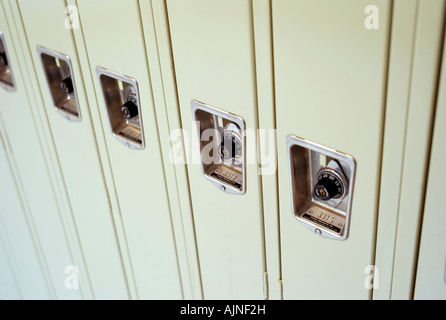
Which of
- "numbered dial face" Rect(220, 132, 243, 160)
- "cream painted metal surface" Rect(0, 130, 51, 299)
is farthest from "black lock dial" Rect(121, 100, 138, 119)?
"cream painted metal surface" Rect(0, 130, 51, 299)

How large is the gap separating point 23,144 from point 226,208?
123 cm

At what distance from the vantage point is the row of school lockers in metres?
1.37

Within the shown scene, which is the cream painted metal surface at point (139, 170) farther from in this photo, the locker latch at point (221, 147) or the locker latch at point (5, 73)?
the locker latch at point (5, 73)

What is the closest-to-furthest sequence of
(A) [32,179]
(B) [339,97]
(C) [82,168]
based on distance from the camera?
(B) [339,97]
(C) [82,168]
(A) [32,179]

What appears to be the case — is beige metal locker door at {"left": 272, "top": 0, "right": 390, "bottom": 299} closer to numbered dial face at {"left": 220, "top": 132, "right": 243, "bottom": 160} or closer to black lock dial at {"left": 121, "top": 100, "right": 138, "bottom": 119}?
numbered dial face at {"left": 220, "top": 132, "right": 243, "bottom": 160}

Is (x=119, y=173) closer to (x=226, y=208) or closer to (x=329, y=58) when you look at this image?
(x=226, y=208)

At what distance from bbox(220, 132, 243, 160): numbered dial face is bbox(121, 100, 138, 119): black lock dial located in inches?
16.2

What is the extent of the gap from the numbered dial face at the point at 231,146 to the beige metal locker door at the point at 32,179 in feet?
3.54

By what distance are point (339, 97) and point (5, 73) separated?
5.74 feet

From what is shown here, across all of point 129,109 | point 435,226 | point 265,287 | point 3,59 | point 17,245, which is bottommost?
point 17,245

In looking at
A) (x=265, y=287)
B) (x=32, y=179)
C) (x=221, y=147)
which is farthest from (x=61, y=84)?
(x=265, y=287)

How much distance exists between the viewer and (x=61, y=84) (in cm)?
230

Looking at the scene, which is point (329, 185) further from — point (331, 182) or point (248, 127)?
point (248, 127)

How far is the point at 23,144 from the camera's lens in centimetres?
271
